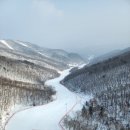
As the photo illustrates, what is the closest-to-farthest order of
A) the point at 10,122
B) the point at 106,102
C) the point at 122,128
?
the point at 122,128
the point at 10,122
the point at 106,102

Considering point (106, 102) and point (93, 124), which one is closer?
point (93, 124)

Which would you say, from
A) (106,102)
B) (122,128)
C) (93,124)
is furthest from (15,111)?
(122,128)

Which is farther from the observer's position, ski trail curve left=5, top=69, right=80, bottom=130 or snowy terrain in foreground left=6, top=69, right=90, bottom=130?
snowy terrain in foreground left=6, top=69, right=90, bottom=130

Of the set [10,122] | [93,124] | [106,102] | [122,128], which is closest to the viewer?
[122,128]

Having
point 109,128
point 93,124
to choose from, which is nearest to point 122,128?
point 109,128

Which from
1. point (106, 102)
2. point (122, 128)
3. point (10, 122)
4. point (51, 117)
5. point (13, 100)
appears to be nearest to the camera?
point (122, 128)

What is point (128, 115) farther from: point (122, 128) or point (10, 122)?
point (10, 122)

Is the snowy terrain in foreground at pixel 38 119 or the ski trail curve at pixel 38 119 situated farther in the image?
the snowy terrain in foreground at pixel 38 119

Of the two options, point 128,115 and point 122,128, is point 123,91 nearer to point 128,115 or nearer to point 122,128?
point 128,115

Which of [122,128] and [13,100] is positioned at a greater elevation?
[13,100]
